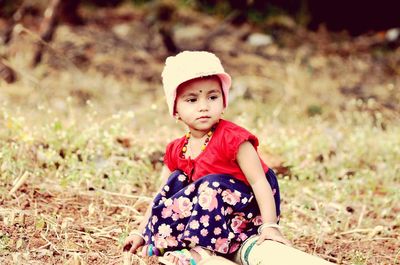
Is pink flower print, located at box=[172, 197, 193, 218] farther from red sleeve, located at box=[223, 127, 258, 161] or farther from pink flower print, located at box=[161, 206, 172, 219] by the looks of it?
red sleeve, located at box=[223, 127, 258, 161]

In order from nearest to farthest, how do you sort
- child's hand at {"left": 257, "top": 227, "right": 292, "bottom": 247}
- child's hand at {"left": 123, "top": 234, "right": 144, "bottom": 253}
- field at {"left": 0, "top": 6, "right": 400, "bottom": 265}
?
child's hand at {"left": 257, "top": 227, "right": 292, "bottom": 247} → child's hand at {"left": 123, "top": 234, "right": 144, "bottom": 253} → field at {"left": 0, "top": 6, "right": 400, "bottom": 265}

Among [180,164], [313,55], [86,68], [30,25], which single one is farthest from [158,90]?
[180,164]

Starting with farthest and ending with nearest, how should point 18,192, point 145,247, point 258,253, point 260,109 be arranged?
point 260,109 < point 18,192 < point 145,247 < point 258,253

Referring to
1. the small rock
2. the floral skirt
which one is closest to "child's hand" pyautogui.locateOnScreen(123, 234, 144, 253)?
the floral skirt

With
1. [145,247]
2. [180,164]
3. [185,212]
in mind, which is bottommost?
[145,247]

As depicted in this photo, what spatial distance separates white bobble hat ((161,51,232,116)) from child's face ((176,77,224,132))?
0.03 meters

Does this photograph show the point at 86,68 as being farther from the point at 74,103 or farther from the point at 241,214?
the point at 241,214

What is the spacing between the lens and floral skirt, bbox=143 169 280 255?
259 centimetres

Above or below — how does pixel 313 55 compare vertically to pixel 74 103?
above

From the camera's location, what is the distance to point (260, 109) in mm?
5945

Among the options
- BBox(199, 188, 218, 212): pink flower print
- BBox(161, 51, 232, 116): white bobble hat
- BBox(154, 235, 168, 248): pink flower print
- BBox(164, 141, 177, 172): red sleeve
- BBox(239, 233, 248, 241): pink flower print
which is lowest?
BBox(154, 235, 168, 248): pink flower print

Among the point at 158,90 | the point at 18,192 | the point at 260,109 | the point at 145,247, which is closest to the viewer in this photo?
the point at 145,247

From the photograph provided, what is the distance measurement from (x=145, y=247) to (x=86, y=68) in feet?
15.0

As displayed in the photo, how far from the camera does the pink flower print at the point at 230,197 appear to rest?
103 inches
